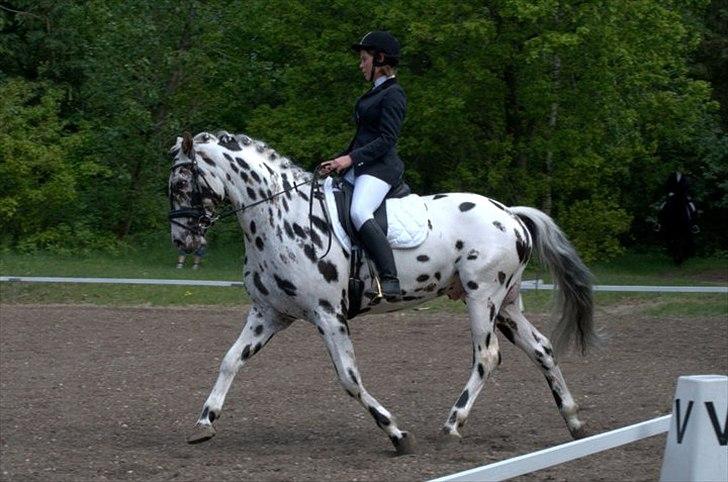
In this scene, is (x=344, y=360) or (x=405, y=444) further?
(x=344, y=360)

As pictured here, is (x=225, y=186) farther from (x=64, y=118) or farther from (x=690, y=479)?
(x=64, y=118)

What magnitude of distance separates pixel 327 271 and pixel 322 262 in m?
0.07

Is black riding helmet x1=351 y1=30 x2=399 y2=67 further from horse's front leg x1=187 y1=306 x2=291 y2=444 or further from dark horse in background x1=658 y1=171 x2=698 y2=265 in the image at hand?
dark horse in background x1=658 y1=171 x2=698 y2=265

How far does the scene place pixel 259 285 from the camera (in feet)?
28.8

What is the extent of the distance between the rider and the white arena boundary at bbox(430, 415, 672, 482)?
222 centimetres

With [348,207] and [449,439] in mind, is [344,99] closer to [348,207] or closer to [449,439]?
[348,207]

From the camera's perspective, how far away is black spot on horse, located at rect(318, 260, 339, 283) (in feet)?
28.4

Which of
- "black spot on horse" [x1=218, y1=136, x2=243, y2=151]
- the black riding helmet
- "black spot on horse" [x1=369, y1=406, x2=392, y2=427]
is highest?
the black riding helmet

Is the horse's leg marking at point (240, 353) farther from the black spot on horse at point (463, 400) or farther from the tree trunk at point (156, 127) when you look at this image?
the tree trunk at point (156, 127)

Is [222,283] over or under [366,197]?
under

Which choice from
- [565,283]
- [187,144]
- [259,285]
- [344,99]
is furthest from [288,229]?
[344,99]

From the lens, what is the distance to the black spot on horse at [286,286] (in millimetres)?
8641

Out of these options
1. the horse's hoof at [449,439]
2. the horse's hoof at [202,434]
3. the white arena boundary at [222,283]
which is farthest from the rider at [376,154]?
the white arena boundary at [222,283]

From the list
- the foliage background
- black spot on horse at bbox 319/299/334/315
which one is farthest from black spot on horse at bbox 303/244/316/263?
the foliage background
